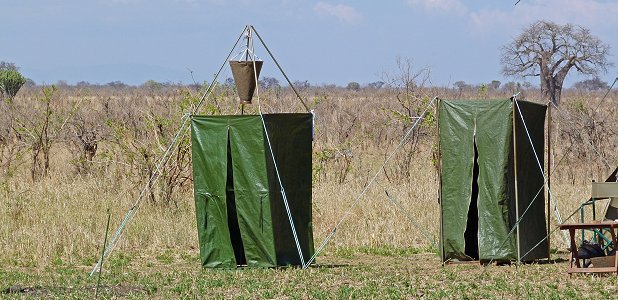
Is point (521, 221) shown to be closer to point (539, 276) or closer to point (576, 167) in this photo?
point (539, 276)

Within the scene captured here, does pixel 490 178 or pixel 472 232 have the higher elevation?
pixel 490 178

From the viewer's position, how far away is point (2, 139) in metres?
23.7

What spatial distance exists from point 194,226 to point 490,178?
4.97 meters

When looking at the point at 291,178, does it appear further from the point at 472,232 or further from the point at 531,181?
the point at 531,181

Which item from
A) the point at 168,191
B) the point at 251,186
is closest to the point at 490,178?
the point at 251,186

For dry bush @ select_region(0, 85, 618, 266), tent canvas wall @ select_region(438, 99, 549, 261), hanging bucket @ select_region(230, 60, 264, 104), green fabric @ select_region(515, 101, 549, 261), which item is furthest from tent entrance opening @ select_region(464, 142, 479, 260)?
hanging bucket @ select_region(230, 60, 264, 104)

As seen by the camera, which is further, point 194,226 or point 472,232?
point 194,226

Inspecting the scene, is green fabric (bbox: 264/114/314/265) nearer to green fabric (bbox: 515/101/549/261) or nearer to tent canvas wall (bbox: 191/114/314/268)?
tent canvas wall (bbox: 191/114/314/268)

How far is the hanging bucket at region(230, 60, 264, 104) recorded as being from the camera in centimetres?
1300

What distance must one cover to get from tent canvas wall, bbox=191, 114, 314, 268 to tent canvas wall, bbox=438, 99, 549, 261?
5.75 ft

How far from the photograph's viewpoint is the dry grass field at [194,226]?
35.7ft

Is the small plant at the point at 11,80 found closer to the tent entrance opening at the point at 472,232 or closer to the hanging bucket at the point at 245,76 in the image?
the hanging bucket at the point at 245,76

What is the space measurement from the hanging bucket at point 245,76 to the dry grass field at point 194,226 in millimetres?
2123

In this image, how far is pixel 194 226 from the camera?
53.5ft
